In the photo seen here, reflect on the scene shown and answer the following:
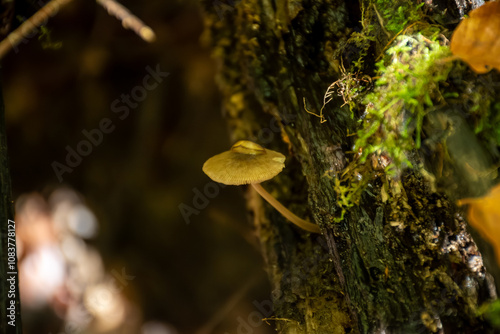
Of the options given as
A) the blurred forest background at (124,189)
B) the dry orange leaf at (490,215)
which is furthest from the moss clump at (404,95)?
the blurred forest background at (124,189)

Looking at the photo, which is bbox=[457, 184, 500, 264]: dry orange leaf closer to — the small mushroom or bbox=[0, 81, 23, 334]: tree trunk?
the small mushroom

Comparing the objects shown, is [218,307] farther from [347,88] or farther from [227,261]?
[347,88]

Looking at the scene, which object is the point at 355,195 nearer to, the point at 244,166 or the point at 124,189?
the point at 244,166

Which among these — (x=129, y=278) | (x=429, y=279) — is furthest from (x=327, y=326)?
(x=129, y=278)

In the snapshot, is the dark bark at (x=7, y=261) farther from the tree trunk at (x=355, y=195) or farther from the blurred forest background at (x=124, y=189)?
the blurred forest background at (x=124, y=189)

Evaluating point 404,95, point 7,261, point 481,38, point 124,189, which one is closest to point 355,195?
point 404,95

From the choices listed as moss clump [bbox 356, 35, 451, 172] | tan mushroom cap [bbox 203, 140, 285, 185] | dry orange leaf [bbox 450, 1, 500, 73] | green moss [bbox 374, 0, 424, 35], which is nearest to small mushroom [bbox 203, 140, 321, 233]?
tan mushroom cap [bbox 203, 140, 285, 185]
